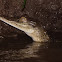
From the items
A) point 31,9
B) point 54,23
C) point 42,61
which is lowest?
point 42,61

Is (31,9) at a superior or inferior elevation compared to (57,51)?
superior

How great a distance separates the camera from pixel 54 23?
18.6 ft

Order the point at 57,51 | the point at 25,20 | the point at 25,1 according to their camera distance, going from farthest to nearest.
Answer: the point at 25,1, the point at 25,20, the point at 57,51

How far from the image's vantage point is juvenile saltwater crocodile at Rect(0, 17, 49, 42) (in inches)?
177

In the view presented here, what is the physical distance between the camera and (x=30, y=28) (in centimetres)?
464

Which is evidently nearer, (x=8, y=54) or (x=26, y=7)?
(x=8, y=54)

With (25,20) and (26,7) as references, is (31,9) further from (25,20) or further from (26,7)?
(25,20)

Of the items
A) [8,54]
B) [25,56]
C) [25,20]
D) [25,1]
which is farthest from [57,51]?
[25,1]

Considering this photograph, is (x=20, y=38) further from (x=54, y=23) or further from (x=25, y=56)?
(x=25, y=56)

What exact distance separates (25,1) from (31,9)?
389 mm

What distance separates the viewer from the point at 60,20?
18.7 ft

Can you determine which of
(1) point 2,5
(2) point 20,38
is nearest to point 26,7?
(1) point 2,5

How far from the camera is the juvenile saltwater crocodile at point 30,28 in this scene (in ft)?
14.7

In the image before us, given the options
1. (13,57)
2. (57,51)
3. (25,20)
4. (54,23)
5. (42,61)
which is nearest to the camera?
(42,61)
